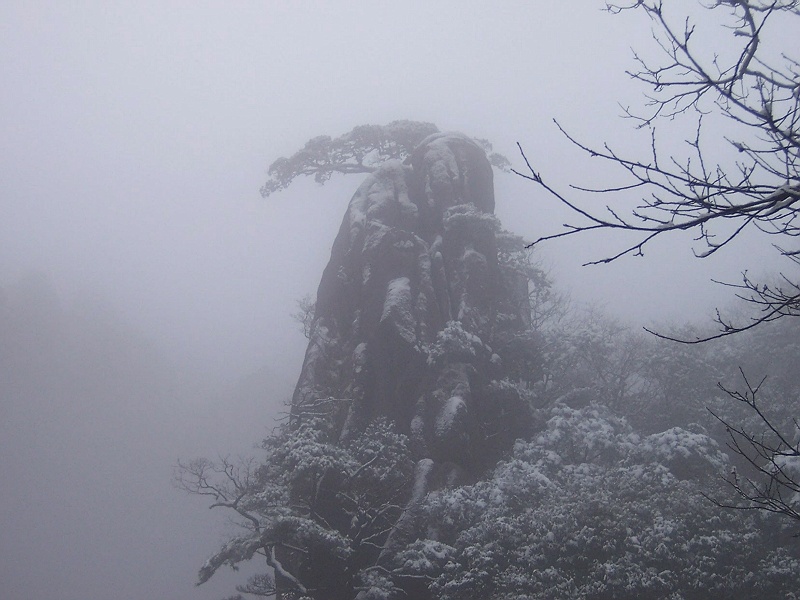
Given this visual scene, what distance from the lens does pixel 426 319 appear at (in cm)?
1783

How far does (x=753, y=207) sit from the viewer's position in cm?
233

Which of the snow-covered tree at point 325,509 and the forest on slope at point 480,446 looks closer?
the forest on slope at point 480,446

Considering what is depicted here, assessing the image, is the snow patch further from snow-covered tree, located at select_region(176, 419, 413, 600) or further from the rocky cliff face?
snow-covered tree, located at select_region(176, 419, 413, 600)

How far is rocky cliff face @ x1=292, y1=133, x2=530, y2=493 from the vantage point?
619 inches

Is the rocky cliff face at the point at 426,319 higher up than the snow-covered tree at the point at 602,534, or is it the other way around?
the rocky cliff face at the point at 426,319

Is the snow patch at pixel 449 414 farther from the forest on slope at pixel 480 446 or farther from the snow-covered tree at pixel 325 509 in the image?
the snow-covered tree at pixel 325 509

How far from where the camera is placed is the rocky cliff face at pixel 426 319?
15.7m

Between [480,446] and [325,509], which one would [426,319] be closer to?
[480,446]

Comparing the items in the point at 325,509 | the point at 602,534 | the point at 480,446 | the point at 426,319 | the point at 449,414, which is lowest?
the point at 325,509

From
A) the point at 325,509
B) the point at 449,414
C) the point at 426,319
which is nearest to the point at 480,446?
the point at 449,414

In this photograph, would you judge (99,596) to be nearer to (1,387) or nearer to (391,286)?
(1,387)

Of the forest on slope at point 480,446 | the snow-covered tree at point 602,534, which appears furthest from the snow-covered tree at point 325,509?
the snow-covered tree at point 602,534

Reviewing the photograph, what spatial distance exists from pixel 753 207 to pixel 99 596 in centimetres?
5327

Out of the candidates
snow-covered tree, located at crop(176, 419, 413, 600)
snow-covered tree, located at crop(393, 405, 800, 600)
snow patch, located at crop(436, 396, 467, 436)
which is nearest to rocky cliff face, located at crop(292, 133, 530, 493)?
snow patch, located at crop(436, 396, 467, 436)
